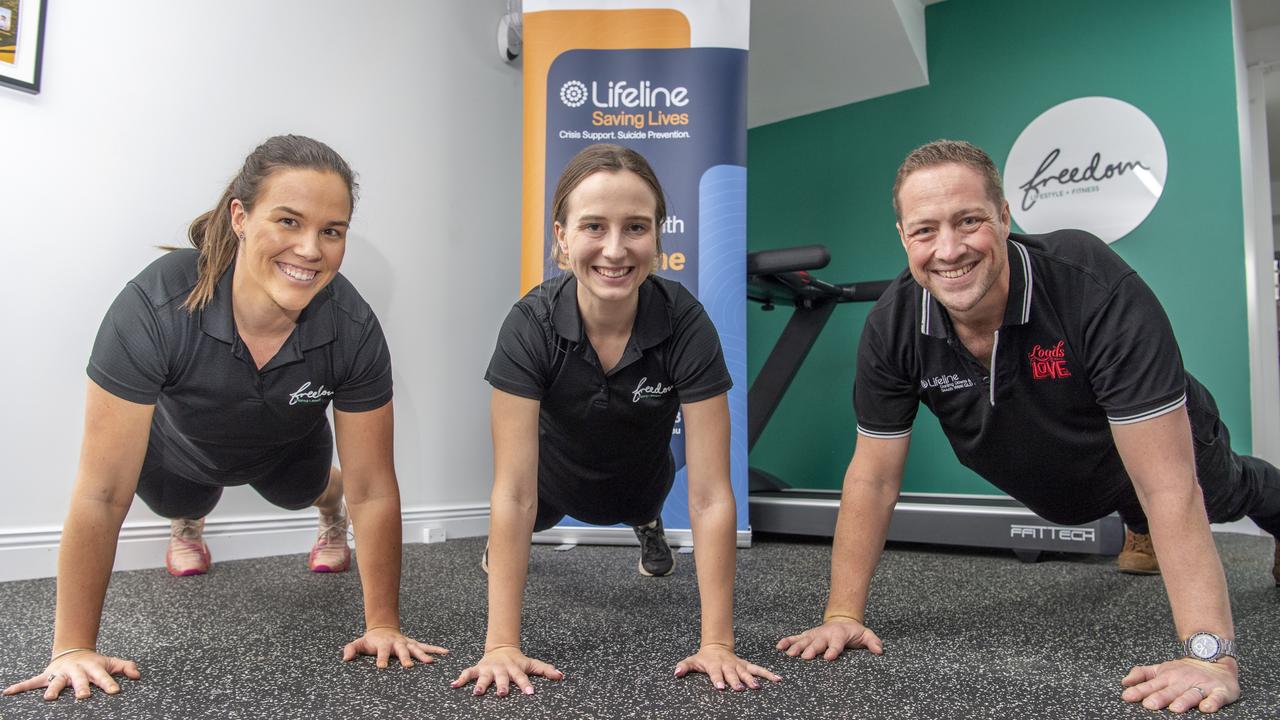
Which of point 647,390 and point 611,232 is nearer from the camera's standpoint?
point 611,232

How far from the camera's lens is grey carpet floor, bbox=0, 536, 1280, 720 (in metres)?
1.10

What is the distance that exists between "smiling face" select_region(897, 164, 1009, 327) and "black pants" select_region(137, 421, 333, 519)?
1.34 m

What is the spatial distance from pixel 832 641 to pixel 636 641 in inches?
14.2

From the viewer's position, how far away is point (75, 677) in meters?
1.14

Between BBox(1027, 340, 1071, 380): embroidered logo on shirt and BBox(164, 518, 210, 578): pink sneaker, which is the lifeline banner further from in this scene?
BBox(1027, 340, 1071, 380): embroidered logo on shirt

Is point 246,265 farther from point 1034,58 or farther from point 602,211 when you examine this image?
point 1034,58

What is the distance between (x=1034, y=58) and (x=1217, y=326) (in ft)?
4.95

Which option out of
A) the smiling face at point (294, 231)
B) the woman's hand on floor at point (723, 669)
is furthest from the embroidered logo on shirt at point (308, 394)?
the woman's hand on floor at point (723, 669)

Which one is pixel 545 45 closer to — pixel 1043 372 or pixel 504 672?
pixel 1043 372

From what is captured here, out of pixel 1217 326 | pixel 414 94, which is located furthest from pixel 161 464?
pixel 1217 326

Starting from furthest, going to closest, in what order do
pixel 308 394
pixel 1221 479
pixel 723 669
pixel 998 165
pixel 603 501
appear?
1. pixel 998 165
2. pixel 603 501
3. pixel 1221 479
4. pixel 308 394
5. pixel 723 669

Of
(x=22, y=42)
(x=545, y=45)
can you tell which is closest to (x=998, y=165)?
(x=545, y=45)

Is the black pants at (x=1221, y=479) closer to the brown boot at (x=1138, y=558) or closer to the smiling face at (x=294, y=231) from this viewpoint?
the brown boot at (x=1138, y=558)

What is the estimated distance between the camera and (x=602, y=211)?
1285 millimetres
